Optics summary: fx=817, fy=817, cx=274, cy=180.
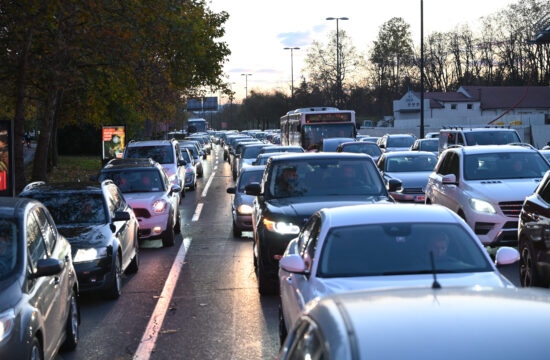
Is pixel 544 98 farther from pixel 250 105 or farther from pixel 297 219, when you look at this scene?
pixel 297 219

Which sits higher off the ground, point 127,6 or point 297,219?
Result: point 127,6

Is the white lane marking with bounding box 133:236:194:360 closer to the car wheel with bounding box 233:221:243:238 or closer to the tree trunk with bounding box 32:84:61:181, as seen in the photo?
the car wheel with bounding box 233:221:243:238

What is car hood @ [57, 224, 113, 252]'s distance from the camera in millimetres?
10227

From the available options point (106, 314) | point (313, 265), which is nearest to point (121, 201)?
point (106, 314)

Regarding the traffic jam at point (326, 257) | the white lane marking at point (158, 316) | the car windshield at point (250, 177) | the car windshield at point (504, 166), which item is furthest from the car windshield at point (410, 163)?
the white lane marking at point (158, 316)

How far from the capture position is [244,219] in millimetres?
16391

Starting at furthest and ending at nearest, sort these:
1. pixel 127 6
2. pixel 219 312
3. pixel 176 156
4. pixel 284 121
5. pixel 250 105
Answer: pixel 250 105 → pixel 284 121 → pixel 176 156 → pixel 127 6 → pixel 219 312

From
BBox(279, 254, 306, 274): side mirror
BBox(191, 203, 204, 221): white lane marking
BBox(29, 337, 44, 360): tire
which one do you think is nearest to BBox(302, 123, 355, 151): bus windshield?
BBox(191, 203, 204, 221): white lane marking

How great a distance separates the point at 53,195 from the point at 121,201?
1.48m

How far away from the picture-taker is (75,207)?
37.4 feet

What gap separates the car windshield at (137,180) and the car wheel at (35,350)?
10.4m

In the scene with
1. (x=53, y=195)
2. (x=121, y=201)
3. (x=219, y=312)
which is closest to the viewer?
(x=219, y=312)

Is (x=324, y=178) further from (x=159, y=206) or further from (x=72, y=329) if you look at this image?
(x=159, y=206)

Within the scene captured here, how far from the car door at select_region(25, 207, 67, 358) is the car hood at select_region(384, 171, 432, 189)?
14323mm
